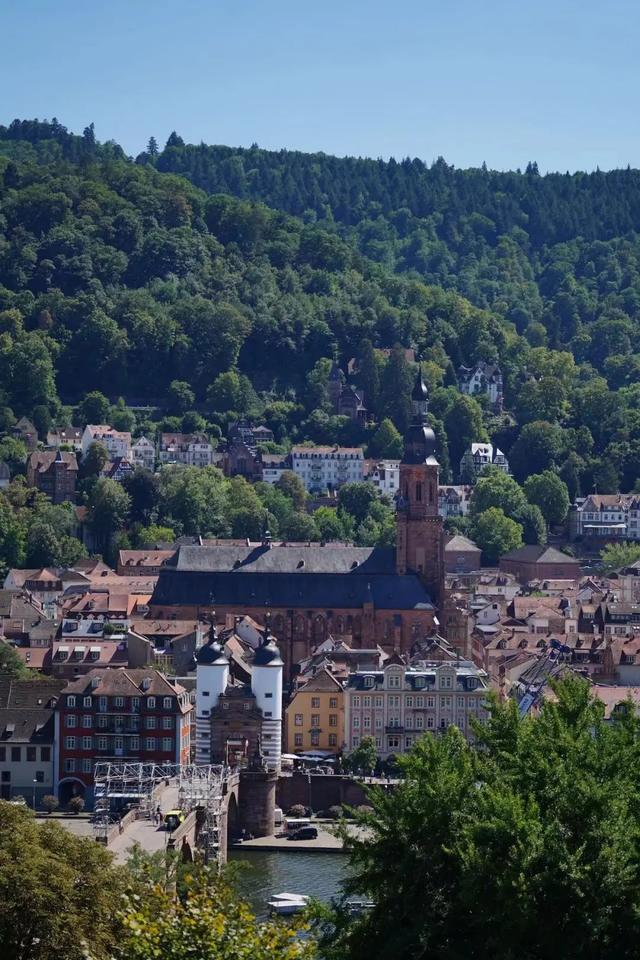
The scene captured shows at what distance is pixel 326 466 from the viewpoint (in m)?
169

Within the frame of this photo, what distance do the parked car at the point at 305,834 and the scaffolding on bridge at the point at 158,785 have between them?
9.36 ft

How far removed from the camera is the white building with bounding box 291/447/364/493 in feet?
552

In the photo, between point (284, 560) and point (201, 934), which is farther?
point (284, 560)

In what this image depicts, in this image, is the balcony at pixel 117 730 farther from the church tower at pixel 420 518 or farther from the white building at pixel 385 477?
the white building at pixel 385 477

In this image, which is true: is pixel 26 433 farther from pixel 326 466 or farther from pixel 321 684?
pixel 321 684

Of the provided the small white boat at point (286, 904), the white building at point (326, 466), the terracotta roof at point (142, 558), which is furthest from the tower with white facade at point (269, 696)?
the white building at point (326, 466)

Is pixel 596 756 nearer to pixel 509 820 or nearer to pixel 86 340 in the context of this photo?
pixel 509 820

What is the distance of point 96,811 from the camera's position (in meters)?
76.8

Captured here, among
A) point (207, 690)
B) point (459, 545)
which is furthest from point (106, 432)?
point (207, 690)

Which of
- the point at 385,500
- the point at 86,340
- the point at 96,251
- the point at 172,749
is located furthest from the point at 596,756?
the point at 96,251

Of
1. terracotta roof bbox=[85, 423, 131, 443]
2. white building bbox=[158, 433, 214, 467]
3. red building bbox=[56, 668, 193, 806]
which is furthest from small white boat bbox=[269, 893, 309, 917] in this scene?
white building bbox=[158, 433, 214, 467]

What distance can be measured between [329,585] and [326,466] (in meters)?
55.5

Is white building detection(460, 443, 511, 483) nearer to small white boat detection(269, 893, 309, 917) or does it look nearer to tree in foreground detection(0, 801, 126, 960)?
small white boat detection(269, 893, 309, 917)

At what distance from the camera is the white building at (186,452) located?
554ft
